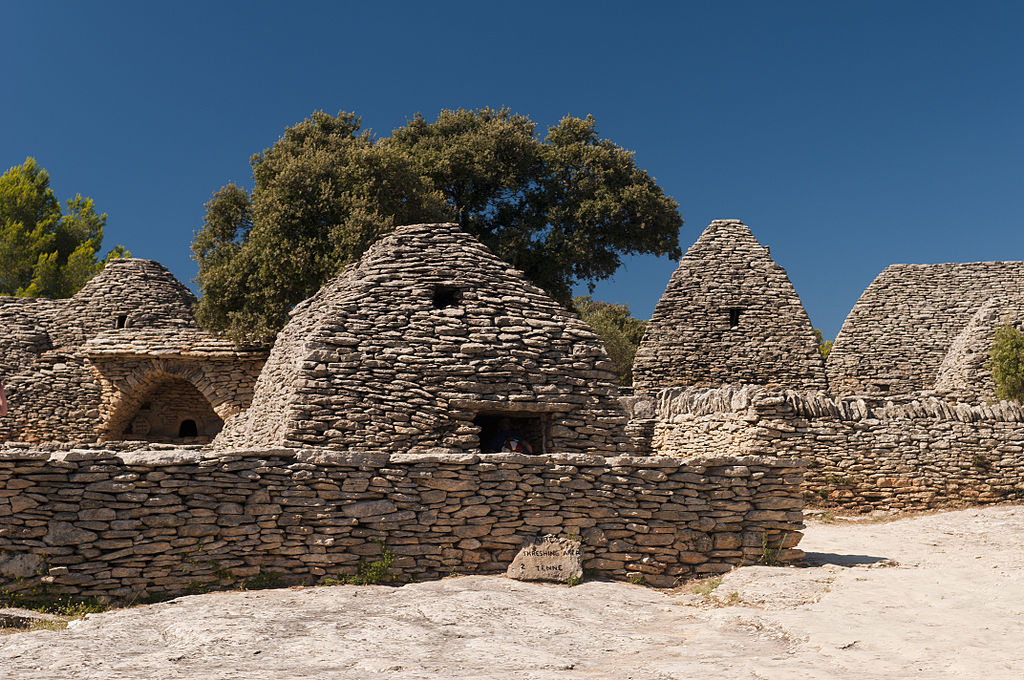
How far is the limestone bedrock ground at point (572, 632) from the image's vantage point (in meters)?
5.29

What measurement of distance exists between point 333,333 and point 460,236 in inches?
112

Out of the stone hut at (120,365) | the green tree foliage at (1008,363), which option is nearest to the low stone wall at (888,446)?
the green tree foliage at (1008,363)

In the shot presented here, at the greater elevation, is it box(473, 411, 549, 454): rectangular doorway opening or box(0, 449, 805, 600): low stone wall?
box(473, 411, 549, 454): rectangular doorway opening

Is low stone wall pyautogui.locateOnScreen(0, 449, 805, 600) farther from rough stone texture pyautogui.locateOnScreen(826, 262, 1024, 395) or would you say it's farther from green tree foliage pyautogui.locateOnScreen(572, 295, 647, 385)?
green tree foliage pyautogui.locateOnScreen(572, 295, 647, 385)

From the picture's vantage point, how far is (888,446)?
14.4 m

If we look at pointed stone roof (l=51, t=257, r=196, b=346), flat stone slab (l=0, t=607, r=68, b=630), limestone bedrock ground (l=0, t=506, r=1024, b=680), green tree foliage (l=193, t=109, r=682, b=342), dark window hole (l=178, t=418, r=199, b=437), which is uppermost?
green tree foliage (l=193, t=109, r=682, b=342)

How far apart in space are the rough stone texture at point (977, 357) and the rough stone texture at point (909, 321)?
328cm

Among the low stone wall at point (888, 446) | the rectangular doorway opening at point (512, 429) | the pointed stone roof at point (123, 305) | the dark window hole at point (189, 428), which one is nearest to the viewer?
the rectangular doorway opening at point (512, 429)

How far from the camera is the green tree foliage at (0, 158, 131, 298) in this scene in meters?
33.2

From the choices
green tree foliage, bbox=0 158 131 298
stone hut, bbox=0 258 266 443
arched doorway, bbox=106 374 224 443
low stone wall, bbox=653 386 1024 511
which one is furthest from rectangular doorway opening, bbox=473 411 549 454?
green tree foliage, bbox=0 158 131 298

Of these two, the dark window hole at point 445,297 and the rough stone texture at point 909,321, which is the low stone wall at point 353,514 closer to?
the dark window hole at point 445,297

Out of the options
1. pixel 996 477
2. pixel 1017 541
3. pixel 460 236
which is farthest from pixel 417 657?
pixel 996 477

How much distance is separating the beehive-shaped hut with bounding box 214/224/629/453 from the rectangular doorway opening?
3 centimetres

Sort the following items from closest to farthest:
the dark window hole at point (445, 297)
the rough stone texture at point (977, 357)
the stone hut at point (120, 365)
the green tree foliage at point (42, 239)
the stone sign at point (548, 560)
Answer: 1. the stone sign at point (548, 560)
2. the dark window hole at point (445, 297)
3. the rough stone texture at point (977, 357)
4. the stone hut at point (120, 365)
5. the green tree foliage at point (42, 239)
